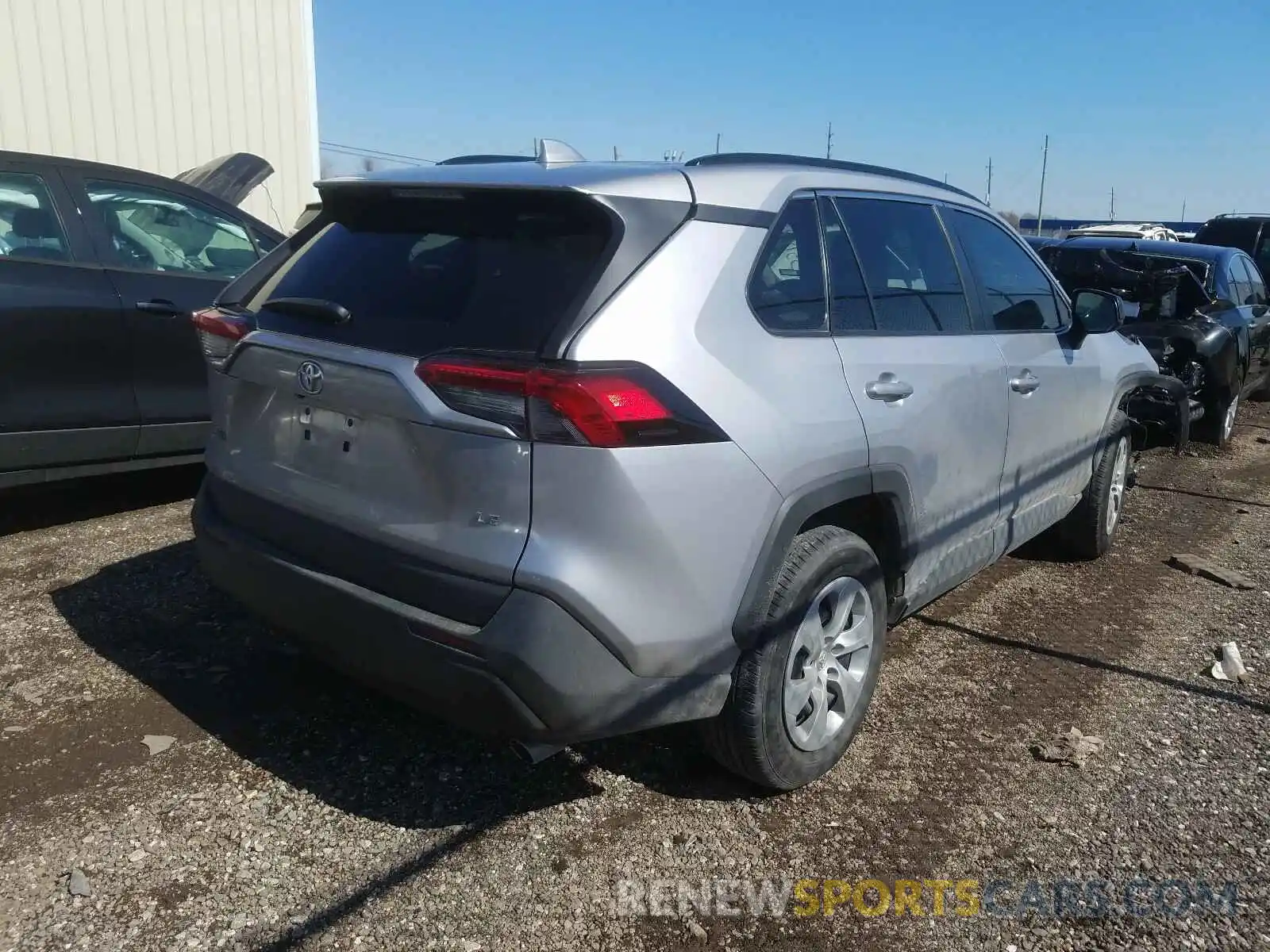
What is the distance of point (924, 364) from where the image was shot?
11.2ft

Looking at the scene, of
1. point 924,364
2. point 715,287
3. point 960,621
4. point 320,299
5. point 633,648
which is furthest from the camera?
point 960,621

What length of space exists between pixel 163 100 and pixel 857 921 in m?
10.1

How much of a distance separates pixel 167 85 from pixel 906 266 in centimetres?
892

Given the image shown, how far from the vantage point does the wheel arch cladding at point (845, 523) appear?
2719mm

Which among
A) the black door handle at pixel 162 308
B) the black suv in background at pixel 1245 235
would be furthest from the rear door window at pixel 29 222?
the black suv in background at pixel 1245 235

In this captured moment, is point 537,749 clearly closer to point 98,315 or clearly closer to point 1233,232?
point 98,315

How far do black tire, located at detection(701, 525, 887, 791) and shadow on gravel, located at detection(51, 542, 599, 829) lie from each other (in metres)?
0.54

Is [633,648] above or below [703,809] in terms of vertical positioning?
above

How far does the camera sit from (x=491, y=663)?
2.38m

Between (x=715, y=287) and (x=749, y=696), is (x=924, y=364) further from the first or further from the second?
(x=749, y=696)

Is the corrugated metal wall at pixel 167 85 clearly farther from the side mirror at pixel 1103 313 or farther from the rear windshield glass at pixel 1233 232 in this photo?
the rear windshield glass at pixel 1233 232

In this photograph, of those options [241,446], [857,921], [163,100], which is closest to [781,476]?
[857,921]

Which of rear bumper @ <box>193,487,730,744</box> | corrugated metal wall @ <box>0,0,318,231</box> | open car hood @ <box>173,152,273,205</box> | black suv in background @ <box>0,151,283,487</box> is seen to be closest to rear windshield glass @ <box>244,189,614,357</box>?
rear bumper @ <box>193,487,730,744</box>

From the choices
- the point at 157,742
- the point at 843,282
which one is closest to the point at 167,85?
the point at 157,742
